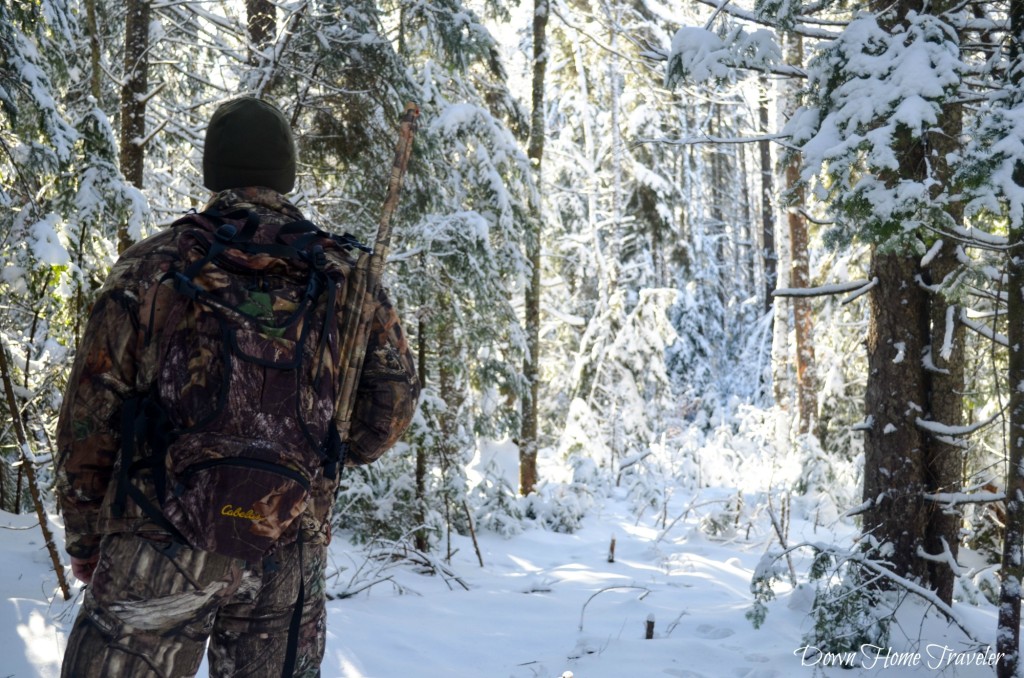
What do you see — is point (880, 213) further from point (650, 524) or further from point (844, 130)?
point (650, 524)

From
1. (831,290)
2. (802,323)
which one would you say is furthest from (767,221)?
(831,290)

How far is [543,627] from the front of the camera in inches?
206

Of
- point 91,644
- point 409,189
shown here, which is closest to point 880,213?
point 91,644

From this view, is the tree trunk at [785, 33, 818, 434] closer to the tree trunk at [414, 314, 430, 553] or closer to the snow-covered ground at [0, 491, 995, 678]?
the snow-covered ground at [0, 491, 995, 678]

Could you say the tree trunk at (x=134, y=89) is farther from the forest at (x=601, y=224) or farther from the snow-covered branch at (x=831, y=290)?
the snow-covered branch at (x=831, y=290)

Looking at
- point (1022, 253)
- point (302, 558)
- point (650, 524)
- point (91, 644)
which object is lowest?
point (650, 524)

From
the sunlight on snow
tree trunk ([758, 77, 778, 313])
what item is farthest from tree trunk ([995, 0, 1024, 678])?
tree trunk ([758, 77, 778, 313])

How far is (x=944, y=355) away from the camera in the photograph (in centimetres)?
452

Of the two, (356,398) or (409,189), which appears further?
(409,189)

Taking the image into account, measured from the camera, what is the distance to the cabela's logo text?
78.4 inches

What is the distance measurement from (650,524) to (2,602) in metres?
8.77

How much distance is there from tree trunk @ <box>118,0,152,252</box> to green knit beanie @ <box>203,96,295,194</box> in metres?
4.24

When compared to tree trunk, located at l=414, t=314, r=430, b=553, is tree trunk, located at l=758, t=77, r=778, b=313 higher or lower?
higher

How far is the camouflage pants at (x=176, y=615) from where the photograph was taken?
1.95 meters
